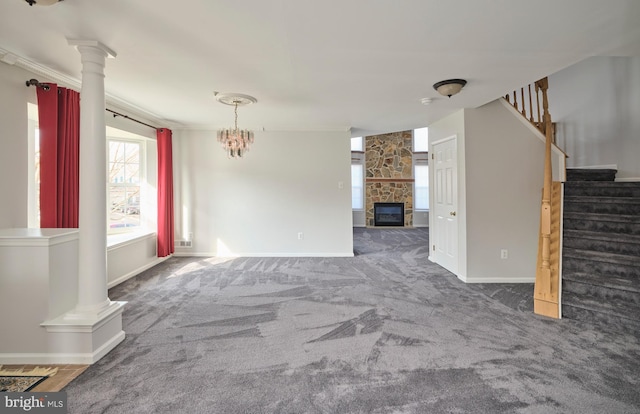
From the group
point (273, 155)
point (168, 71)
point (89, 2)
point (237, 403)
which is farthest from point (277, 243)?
point (89, 2)

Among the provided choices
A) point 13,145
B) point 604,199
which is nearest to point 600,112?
point 604,199

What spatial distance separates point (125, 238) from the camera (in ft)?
13.9

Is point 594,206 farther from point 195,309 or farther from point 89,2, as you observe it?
point 89,2

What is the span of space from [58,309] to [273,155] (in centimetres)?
381

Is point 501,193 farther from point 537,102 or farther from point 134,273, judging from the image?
point 134,273

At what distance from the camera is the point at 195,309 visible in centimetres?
304

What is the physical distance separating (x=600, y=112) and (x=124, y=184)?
25.1 ft

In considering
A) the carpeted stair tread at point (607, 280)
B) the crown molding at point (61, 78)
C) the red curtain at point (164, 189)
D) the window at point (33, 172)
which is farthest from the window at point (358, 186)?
the window at point (33, 172)

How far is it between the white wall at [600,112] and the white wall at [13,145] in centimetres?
711

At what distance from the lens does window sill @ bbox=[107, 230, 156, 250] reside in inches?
154

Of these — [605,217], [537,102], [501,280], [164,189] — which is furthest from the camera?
[164,189]

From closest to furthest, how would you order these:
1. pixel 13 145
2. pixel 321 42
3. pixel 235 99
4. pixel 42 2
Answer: pixel 42 2 < pixel 321 42 < pixel 13 145 < pixel 235 99

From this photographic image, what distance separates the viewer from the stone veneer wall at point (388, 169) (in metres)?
9.81

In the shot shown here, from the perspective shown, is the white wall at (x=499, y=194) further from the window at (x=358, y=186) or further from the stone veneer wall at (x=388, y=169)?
the window at (x=358, y=186)
